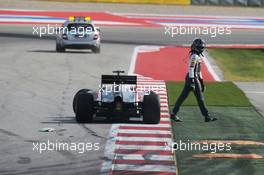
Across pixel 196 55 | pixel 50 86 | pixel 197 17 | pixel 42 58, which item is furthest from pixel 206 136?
pixel 197 17

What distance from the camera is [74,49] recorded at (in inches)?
1328

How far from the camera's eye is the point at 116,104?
16.3 m

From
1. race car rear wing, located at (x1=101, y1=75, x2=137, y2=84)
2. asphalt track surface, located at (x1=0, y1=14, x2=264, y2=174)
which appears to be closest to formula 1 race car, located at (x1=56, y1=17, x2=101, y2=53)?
asphalt track surface, located at (x1=0, y1=14, x2=264, y2=174)

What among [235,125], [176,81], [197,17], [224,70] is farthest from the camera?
[197,17]

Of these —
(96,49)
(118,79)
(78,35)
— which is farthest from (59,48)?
(118,79)

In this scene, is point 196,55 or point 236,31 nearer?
point 196,55

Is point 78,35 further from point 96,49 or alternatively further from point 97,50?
point 97,50

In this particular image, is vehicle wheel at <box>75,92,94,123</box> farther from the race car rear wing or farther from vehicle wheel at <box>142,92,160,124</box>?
vehicle wheel at <box>142,92,160,124</box>

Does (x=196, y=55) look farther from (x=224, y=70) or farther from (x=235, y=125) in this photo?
(x=224, y=70)

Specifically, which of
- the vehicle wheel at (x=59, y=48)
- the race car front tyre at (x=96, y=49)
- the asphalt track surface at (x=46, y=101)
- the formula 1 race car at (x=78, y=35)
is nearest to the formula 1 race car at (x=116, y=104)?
the asphalt track surface at (x=46, y=101)

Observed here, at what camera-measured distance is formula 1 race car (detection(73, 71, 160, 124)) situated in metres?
16.3

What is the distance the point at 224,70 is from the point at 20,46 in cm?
1107

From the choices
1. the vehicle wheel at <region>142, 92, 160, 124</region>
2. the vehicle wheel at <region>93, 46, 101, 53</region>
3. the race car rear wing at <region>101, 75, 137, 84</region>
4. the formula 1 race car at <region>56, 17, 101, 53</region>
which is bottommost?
the vehicle wheel at <region>93, 46, 101, 53</region>

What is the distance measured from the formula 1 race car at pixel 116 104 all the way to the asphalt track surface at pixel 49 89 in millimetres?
361
